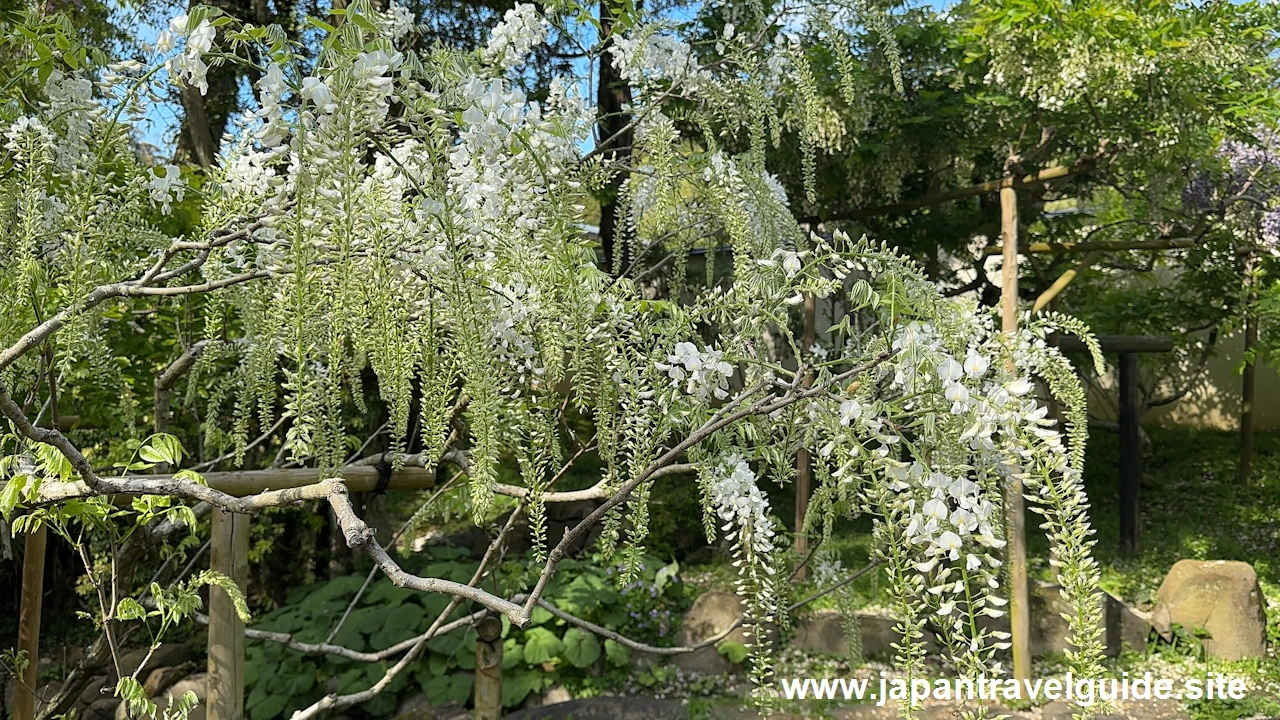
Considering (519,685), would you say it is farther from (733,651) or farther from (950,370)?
(950,370)

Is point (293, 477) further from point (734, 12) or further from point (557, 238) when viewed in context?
point (734, 12)

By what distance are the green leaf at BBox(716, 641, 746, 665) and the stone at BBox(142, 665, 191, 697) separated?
100 inches

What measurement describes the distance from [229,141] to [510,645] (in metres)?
2.90

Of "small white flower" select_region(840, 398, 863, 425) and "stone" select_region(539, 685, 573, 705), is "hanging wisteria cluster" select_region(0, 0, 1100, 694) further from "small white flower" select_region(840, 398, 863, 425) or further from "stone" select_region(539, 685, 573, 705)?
"stone" select_region(539, 685, 573, 705)

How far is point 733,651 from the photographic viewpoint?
4.21 m

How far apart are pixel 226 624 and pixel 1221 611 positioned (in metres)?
4.67

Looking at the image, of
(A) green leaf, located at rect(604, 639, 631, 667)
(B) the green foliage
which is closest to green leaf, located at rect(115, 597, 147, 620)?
(B) the green foliage

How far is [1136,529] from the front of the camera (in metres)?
5.62

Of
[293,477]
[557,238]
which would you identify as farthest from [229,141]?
[557,238]

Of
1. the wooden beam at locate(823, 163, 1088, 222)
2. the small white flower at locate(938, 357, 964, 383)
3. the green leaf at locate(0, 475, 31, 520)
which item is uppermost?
the wooden beam at locate(823, 163, 1088, 222)

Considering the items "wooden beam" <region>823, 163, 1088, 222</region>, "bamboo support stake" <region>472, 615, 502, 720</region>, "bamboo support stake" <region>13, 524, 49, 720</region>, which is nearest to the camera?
"bamboo support stake" <region>13, 524, 49, 720</region>

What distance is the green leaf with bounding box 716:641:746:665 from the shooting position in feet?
13.6

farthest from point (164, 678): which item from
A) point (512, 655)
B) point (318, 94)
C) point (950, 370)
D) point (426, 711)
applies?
point (950, 370)

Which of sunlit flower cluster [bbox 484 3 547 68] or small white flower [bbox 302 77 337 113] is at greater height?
sunlit flower cluster [bbox 484 3 547 68]
